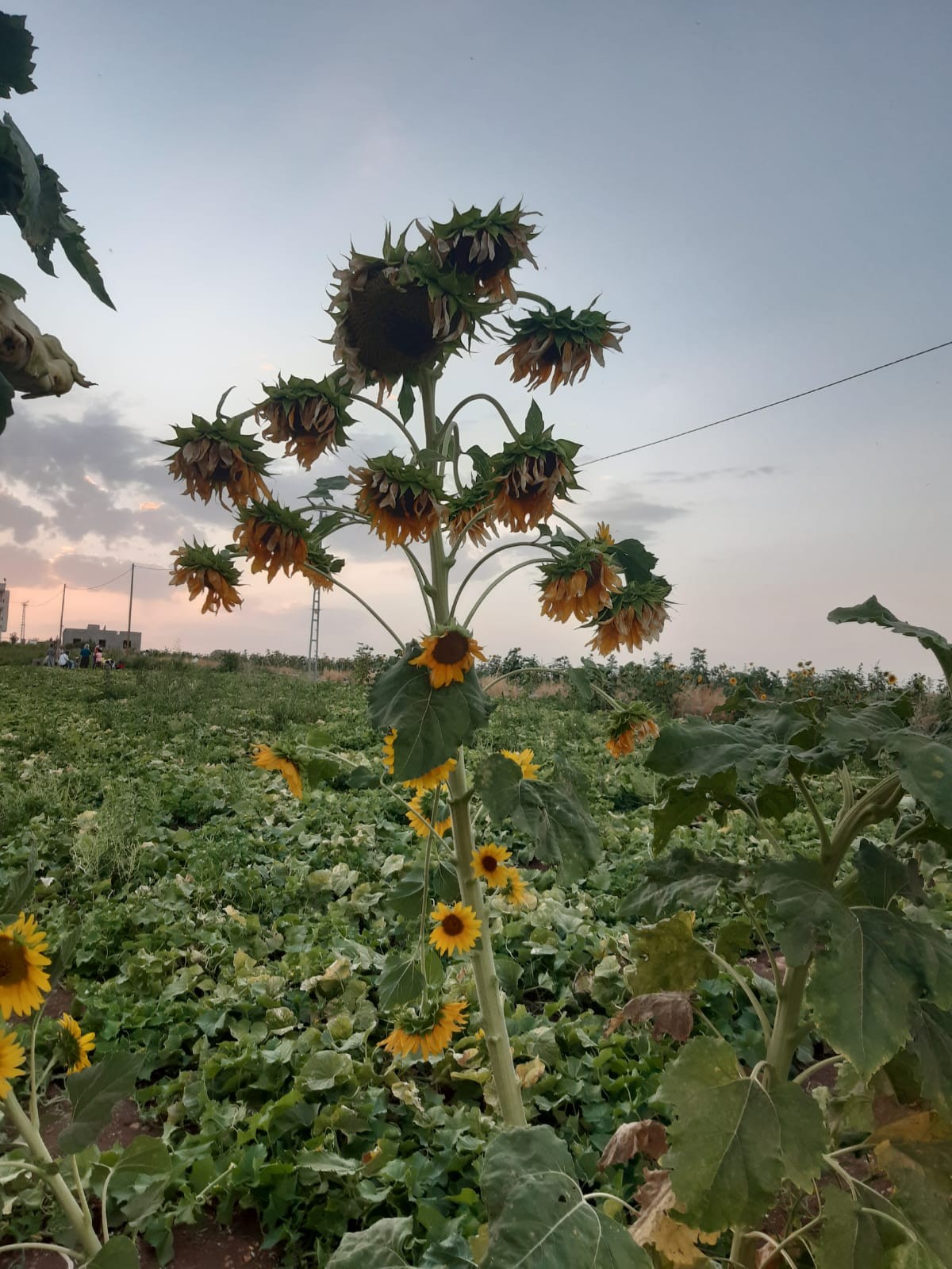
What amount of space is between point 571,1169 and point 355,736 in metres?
6.67

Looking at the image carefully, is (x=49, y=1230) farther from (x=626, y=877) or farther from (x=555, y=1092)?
(x=626, y=877)

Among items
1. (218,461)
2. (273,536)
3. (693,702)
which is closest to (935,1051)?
(273,536)

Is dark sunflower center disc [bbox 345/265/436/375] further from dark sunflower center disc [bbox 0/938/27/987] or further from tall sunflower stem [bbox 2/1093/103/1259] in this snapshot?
tall sunflower stem [bbox 2/1093/103/1259]

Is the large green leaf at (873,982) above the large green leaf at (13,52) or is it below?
below

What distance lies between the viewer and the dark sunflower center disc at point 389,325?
1.85 metres

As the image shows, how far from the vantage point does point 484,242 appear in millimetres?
1833

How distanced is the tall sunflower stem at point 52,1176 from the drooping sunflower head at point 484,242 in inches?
71.1

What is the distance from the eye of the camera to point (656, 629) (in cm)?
208

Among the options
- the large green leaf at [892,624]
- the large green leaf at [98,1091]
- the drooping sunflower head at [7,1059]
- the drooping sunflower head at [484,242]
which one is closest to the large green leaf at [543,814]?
the large green leaf at [892,624]

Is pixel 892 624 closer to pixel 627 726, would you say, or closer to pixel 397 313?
pixel 627 726

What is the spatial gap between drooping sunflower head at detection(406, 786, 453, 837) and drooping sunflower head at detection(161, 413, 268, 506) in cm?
84

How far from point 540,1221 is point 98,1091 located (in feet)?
2.52

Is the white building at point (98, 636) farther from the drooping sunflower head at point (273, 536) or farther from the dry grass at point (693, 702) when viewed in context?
the drooping sunflower head at point (273, 536)

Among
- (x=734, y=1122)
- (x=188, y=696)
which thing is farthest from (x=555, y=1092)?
(x=188, y=696)
